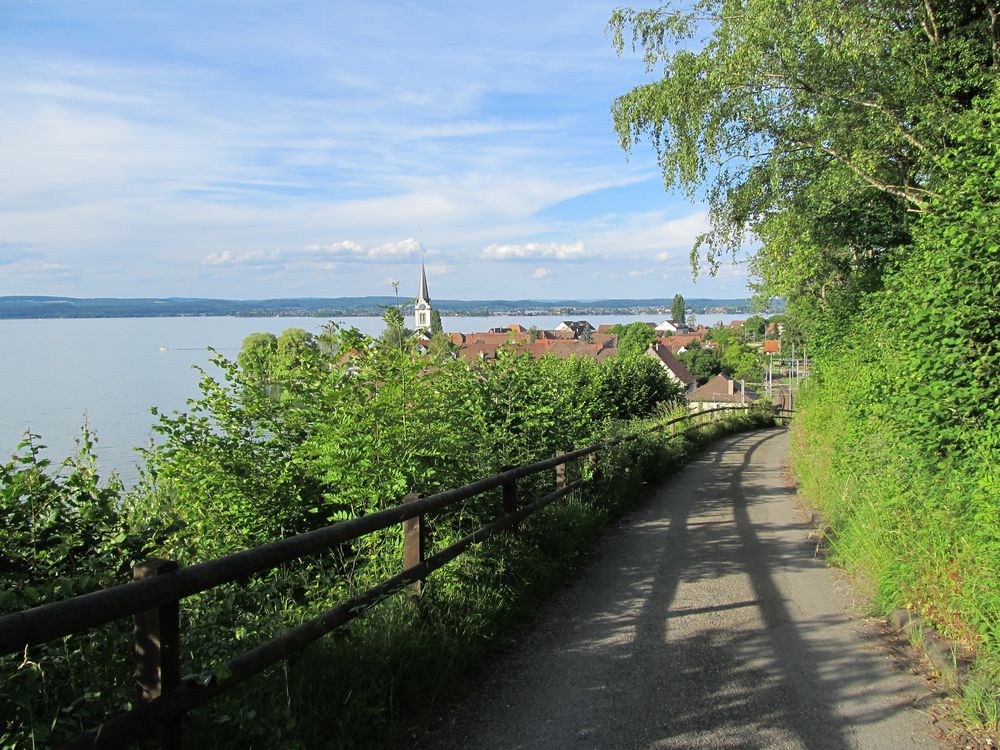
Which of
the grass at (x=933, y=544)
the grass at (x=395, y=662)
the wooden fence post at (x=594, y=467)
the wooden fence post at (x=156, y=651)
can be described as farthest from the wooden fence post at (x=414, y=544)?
the wooden fence post at (x=594, y=467)

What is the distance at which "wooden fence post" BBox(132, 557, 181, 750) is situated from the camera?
283cm

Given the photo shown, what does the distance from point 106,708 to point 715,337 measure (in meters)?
186

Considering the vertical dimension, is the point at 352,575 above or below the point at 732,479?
above

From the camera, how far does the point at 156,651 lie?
112 inches

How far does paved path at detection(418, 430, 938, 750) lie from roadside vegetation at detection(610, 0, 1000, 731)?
21.0 inches

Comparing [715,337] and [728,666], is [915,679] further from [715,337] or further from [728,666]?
[715,337]

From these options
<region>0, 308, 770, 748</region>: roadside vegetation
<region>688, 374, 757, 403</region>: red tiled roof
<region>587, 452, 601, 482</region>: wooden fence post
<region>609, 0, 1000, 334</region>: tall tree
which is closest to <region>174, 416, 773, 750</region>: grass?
<region>0, 308, 770, 748</region>: roadside vegetation

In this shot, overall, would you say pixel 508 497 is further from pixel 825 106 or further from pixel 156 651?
pixel 825 106

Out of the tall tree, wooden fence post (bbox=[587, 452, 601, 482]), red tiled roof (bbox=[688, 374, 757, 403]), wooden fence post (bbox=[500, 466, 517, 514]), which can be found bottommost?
red tiled roof (bbox=[688, 374, 757, 403])

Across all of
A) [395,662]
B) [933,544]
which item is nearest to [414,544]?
[395,662]

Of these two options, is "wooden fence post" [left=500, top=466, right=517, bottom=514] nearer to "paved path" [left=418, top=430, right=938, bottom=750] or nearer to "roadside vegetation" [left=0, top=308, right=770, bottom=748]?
"roadside vegetation" [left=0, top=308, right=770, bottom=748]

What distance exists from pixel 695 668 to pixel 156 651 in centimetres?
344

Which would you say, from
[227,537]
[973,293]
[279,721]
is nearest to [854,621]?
[973,293]

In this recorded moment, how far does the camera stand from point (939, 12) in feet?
38.6
